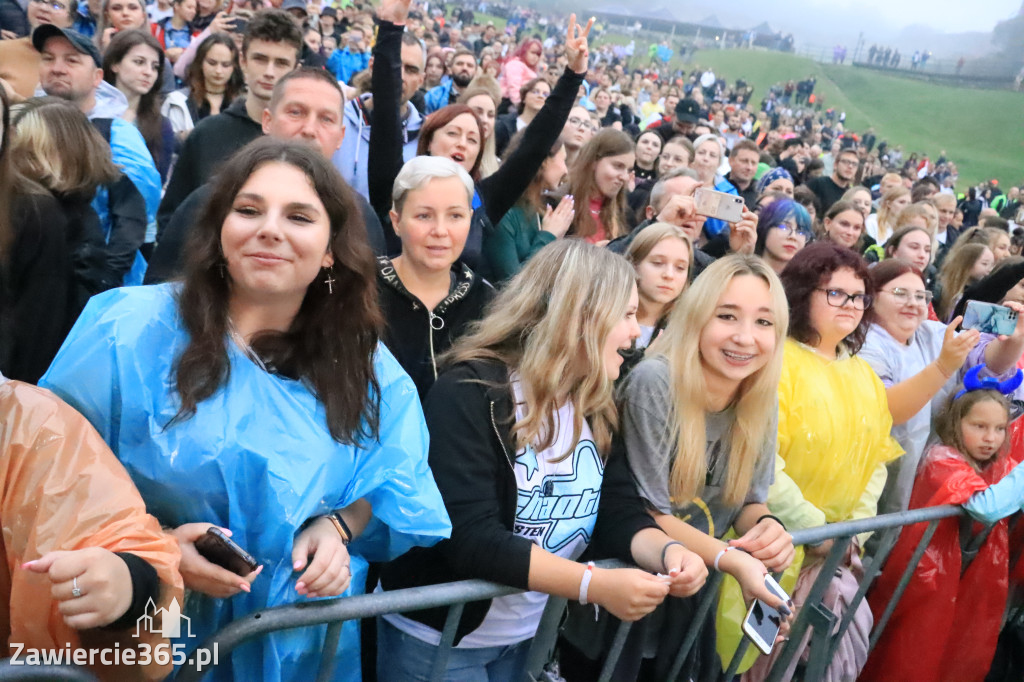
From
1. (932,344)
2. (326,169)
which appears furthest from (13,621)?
(932,344)

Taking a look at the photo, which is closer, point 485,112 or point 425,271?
point 425,271

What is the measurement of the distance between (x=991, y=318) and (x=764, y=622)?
7.74 ft

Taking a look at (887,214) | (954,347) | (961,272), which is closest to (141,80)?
(954,347)

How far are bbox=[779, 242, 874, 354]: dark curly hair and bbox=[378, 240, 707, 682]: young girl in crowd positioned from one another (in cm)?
117

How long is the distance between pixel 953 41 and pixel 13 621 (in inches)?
3825

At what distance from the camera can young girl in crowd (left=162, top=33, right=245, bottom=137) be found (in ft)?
16.7

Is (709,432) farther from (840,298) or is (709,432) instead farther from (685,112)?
(685,112)

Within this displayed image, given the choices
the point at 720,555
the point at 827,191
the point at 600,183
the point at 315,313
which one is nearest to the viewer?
the point at 315,313

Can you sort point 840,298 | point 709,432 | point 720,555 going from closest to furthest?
point 720,555 < point 709,432 < point 840,298

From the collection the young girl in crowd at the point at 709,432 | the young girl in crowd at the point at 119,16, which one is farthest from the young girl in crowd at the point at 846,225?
the young girl in crowd at the point at 119,16

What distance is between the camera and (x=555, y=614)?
1.91 metres

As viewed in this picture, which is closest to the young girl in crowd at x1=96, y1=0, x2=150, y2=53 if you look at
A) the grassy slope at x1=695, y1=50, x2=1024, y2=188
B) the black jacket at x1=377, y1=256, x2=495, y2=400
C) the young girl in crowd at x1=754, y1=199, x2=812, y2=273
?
the black jacket at x1=377, y1=256, x2=495, y2=400

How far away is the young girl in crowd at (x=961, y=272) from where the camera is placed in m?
4.91

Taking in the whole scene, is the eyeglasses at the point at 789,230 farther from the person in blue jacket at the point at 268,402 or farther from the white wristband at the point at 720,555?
the person in blue jacket at the point at 268,402
